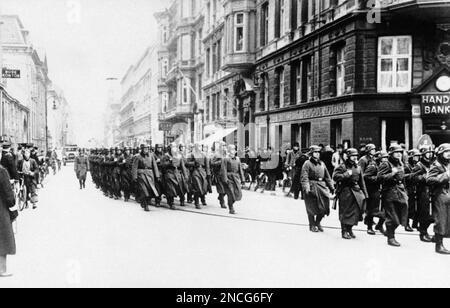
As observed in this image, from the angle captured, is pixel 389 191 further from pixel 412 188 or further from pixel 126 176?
pixel 126 176

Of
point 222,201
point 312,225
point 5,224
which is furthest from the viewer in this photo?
point 222,201

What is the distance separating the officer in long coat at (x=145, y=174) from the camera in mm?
16750

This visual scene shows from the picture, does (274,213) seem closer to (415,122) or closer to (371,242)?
(371,242)

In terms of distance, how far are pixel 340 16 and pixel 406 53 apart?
3125 millimetres

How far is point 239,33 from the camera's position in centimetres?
3484

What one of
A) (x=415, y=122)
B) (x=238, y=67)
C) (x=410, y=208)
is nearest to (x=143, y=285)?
(x=410, y=208)

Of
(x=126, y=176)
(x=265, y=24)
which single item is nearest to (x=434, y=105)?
(x=126, y=176)

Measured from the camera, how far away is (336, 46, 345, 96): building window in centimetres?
2243

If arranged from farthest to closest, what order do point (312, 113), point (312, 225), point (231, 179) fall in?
point (312, 113), point (231, 179), point (312, 225)

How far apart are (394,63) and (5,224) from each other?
16.9 meters

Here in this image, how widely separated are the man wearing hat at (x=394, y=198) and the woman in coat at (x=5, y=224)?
22.4ft

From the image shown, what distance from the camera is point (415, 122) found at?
2016 cm

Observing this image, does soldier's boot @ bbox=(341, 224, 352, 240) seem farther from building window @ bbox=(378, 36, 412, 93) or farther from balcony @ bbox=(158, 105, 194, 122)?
balcony @ bbox=(158, 105, 194, 122)

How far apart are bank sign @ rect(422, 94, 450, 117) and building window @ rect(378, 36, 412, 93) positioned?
36.9 inches
